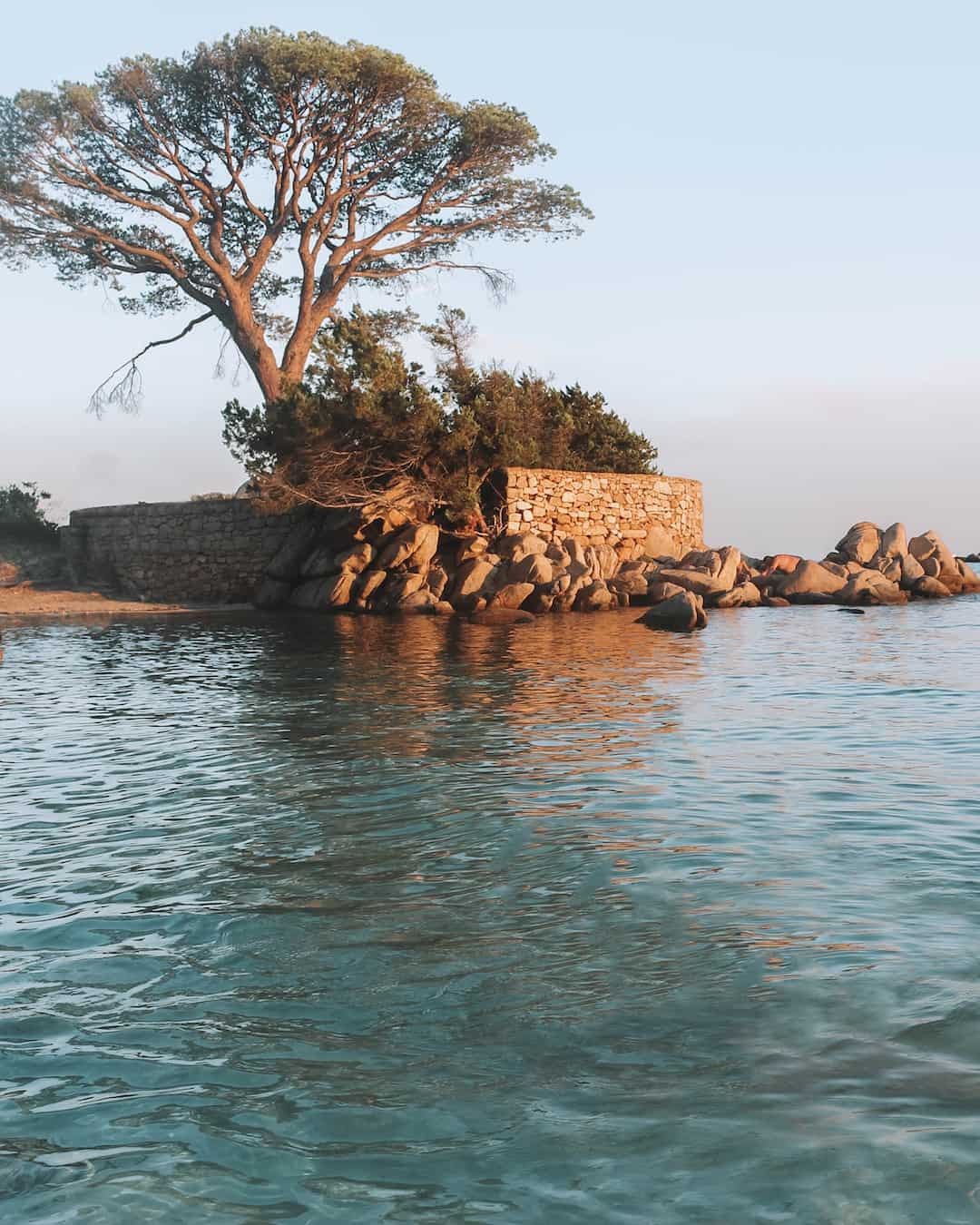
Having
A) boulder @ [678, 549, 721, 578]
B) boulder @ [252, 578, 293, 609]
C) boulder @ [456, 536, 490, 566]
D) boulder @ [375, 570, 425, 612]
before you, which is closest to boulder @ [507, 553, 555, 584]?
boulder @ [456, 536, 490, 566]

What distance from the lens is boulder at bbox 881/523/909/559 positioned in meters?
34.5

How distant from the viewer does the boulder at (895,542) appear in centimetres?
3453

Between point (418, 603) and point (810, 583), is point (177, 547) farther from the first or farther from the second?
point (810, 583)

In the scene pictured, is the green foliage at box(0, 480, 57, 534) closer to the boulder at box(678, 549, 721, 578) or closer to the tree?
the tree

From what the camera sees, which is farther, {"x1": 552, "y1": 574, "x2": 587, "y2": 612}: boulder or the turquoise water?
{"x1": 552, "y1": 574, "x2": 587, "y2": 612}: boulder

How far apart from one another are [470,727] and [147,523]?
85.7 ft

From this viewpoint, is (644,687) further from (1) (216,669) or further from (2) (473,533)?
(2) (473,533)

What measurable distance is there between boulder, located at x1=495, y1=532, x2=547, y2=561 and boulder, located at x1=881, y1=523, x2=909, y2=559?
475 inches

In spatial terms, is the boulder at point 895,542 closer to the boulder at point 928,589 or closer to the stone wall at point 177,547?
the boulder at point 928,589

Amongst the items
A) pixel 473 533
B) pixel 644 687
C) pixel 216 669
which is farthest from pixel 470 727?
pixel 473 533

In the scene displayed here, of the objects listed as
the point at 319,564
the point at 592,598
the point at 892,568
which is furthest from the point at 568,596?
the point at 892,568

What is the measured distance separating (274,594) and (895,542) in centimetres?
1950

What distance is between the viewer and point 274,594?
31625 mm

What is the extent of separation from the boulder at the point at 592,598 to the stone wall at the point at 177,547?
31.9 feet
